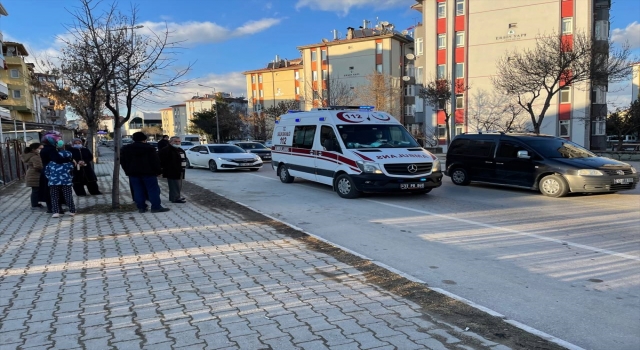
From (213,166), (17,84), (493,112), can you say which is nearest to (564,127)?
(493,112)

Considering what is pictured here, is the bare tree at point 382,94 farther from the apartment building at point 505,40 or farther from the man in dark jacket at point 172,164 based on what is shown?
the man in dark jacket at point 172,164

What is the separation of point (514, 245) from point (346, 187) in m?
5.23

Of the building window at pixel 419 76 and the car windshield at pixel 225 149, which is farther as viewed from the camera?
the building window at pixel 419 76

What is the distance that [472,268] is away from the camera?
17.0 ft

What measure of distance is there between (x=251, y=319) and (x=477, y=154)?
10.4 metres

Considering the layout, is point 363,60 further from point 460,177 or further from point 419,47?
point 460,177

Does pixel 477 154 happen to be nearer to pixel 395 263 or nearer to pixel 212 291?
pixel 395 263

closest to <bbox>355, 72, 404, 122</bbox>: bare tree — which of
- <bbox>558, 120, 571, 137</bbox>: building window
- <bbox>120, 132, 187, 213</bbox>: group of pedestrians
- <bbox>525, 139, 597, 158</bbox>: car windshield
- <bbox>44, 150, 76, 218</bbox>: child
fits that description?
<bbox>558, 120, 571, 137</bbox>: building window

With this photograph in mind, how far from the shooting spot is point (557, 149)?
11.2 m

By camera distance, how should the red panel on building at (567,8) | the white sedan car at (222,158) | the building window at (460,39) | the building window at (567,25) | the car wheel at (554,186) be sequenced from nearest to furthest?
the car wheel at (554,186) < the white sedan car at (222,158) < the red panel on building at (567,8) < the building window at (567,25) < the building window at (460,39)

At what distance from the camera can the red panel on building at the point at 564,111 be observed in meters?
35.7

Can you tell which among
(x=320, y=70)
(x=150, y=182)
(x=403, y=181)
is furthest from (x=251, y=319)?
(x=320, y=70)

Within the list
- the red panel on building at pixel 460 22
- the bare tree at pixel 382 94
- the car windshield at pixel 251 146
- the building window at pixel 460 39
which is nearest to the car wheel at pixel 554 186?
the car windshield at pixel 251 146

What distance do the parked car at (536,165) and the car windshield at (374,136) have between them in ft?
7.64
